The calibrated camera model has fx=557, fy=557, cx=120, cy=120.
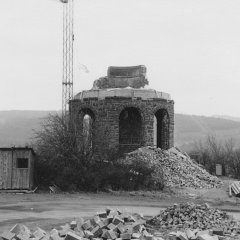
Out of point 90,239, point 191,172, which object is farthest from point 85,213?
point 191,172

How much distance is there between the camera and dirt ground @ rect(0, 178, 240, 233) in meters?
21.0

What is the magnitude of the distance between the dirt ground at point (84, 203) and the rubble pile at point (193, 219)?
11.3 ft

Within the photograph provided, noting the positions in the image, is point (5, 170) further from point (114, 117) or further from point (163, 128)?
point (163, 128)

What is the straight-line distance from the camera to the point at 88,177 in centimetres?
3158

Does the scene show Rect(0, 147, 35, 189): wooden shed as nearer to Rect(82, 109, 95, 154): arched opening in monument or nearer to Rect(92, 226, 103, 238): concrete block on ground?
Rect(82, 109, 95, 154): arched opening in monument

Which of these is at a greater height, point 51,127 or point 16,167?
point 51,127

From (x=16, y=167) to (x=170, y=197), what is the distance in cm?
869

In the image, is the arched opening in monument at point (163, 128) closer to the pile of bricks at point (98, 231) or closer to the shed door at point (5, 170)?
the shed door at point (5, 170)

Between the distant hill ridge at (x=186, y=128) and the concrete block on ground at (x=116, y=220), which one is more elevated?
the distant hill ridge at (x=186, y=128)

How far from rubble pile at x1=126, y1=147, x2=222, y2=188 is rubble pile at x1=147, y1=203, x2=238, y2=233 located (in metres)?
13.6

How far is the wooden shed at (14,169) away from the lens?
3080 cm

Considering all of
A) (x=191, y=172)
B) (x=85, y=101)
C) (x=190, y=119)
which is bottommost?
(x=191, y=172)

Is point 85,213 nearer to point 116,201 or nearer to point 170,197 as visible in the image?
point 116,201

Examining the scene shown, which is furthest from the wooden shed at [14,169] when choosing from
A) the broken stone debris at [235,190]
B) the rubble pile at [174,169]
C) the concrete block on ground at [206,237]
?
the concrete block on ground at [206,237]
